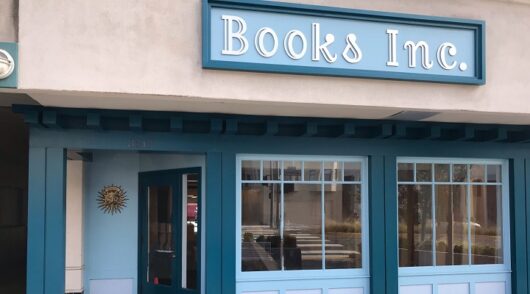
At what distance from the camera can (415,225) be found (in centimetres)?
830

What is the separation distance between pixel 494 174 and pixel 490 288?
161 centimetres

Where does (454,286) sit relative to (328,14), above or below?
below

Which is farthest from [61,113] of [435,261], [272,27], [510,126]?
[510,126]

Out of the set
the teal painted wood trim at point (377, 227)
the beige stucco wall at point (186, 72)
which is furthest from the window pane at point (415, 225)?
the beige stucco wall at point (186, 72)

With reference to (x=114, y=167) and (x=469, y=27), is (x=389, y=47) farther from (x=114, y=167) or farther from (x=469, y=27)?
(x=114, y=167)

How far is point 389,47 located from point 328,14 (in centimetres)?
79

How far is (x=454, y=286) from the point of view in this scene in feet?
27.2

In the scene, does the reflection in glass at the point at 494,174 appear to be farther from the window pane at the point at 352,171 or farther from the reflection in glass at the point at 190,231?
the reflection in glass at the point at 190,231

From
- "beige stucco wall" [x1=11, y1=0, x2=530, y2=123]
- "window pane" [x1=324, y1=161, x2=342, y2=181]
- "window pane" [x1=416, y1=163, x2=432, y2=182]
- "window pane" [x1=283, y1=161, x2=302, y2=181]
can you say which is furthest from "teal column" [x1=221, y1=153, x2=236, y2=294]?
"window pane" [x1=416, y1=163, x2=432, y2=182]

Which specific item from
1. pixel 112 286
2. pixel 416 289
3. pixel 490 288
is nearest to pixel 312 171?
pixel 416 289

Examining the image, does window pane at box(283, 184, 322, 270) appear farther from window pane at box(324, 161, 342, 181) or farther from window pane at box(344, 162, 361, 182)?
window pane at box(344, 162, 361, 182)

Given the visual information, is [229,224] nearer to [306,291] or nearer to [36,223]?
[306,291]

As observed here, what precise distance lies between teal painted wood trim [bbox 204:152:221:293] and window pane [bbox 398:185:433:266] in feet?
8.27

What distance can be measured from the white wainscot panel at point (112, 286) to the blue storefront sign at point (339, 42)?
408 centimetres
